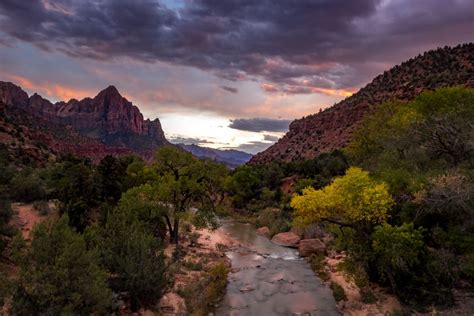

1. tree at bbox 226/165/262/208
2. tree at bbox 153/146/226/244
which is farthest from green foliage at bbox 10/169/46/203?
tree at bbox 226/165/262/208

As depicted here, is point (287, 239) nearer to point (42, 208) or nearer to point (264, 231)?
point (264, 231)

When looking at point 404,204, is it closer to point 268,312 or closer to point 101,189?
point 268,312

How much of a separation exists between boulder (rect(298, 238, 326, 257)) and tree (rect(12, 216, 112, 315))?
2257 centimetres

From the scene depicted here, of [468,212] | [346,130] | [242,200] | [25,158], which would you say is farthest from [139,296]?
[346,130]

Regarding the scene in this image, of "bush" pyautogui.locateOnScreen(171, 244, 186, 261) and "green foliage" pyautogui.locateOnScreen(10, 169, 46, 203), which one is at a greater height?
"green foliage" pyautogui.locateOnScreen(10, 169, 46, 203)

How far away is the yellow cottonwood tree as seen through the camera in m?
20.1

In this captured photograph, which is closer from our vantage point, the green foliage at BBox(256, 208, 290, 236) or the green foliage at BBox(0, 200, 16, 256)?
the green foliage at BBox(0, 200, 16, 256)

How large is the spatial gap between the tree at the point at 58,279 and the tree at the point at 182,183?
→ 15.7 m

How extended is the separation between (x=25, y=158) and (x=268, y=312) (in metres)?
46.5

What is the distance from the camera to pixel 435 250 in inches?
810

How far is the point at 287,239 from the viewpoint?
40.2 meters

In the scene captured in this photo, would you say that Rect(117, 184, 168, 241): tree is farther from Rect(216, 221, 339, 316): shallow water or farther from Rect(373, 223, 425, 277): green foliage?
Rect(373, 223, 425, 277): green foliage

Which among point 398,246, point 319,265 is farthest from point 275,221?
point 398,246

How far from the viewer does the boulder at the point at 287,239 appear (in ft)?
128
